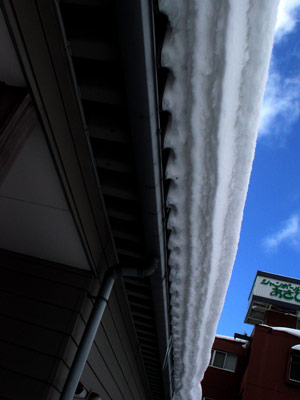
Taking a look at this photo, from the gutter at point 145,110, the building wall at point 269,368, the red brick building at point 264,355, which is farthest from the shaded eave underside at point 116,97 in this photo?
the red brick building at point 264,355

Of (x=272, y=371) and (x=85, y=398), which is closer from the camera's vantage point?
(x=85, y=398)

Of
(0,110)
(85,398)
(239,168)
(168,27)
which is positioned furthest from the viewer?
(85,398)

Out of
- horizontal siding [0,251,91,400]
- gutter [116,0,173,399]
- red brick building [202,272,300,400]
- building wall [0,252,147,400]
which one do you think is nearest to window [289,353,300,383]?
red brick building [202,272,300,400]

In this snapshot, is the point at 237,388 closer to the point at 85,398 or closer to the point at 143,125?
the point at 85,398

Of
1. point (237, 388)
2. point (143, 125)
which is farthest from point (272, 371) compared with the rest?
point (143, 125)

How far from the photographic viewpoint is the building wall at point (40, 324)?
2.46m

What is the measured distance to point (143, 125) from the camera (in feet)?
6.06

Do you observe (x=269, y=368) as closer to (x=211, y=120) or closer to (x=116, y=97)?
(x=211, y=120)

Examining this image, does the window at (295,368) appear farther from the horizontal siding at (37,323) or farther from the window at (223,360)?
the horizontal siding at (37,323)

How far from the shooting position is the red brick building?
44.7ft

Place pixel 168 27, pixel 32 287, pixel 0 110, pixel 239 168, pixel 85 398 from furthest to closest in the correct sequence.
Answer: pixel 85 398, pixel 32 287, pixel 239 168, pixel 0 110, pixel 168 27

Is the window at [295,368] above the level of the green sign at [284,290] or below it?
below

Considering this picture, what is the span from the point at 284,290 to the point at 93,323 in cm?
1886

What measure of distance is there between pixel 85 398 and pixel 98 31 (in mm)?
3386
